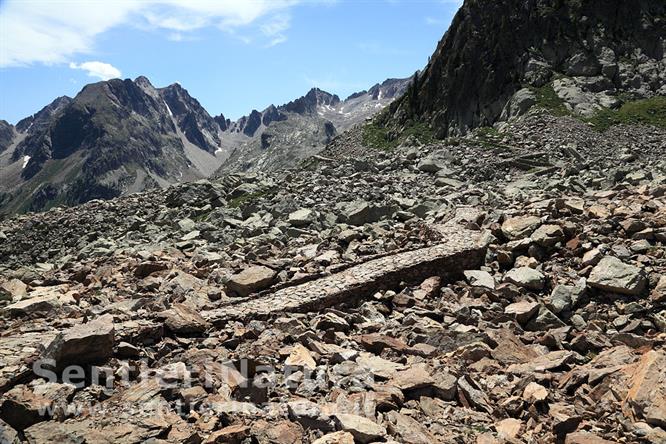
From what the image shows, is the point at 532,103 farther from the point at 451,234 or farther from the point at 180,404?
the point at 180,404

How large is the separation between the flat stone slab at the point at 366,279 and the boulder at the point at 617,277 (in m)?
4.55

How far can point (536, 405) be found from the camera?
372 inches

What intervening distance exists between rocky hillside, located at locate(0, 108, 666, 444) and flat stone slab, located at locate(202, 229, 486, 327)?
0.08 metres

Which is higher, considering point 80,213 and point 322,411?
point 80,213

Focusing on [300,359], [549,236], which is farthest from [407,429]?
[549,236]

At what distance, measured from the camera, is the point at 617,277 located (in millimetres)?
14961

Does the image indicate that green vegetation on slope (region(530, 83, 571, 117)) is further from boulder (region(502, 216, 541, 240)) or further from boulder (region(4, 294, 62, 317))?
boulder (region(4, 294, 62, 317))

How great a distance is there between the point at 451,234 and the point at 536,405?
1226 centimetres

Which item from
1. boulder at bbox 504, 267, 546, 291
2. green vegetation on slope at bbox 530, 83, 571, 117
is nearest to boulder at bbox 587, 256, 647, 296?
boulder at bbox 504, 267, 546, 291

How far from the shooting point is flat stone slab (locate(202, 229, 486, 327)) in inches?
598

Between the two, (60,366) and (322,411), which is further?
(60,366)

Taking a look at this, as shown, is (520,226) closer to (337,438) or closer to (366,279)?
(366,279)

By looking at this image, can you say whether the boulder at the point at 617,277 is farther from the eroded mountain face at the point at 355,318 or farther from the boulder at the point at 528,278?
the boulder at the point at 528,278

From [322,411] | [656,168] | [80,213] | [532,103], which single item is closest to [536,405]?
[322,411]
